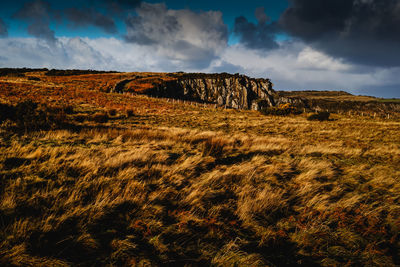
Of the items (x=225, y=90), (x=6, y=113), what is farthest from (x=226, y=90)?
(x=6, y=113)

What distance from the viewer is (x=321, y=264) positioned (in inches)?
95.4

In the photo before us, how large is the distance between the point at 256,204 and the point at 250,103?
9633cm

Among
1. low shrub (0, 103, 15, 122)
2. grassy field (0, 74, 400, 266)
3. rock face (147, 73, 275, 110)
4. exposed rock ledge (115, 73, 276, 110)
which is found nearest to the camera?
grassy field (0, 74, 400, 266)

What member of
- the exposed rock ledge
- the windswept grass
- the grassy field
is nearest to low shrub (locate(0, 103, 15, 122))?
the grassy field

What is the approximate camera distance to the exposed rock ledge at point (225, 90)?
262ft

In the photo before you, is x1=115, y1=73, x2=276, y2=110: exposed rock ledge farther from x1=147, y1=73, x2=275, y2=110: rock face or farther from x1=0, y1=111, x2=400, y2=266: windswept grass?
x1=0, y1=111, x2=400, y2=266: windswept grass

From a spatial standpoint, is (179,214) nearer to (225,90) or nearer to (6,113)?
→ (6,113)

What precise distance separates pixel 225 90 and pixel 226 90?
60cm

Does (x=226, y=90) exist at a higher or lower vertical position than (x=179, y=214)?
higher

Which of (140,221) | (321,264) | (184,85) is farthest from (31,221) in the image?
(184,85)

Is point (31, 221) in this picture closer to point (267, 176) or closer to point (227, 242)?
point (227, 242)

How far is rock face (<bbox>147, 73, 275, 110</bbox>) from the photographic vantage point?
80.6 m

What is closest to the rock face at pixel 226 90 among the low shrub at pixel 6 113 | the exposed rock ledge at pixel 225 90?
the exposed rock ledge at pixel 225 90

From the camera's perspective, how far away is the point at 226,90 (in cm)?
9188
